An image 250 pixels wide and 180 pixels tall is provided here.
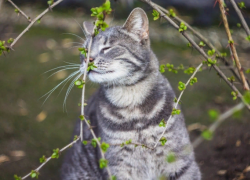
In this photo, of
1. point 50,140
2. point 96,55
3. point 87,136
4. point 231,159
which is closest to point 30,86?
point 50,140

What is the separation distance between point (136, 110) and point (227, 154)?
1548 millimetres

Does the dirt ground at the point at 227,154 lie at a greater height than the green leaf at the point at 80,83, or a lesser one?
lesser

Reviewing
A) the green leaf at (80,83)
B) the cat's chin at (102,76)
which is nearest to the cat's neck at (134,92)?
the cat's chin at (102,76)

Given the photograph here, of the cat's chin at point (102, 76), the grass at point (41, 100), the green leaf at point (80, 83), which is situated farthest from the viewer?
the grass at point (41, 100)

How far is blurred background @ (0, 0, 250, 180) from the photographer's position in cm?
344

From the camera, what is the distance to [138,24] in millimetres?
2443

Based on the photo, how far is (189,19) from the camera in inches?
228

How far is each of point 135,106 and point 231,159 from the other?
5.00 feet

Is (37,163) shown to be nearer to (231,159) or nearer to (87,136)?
(87,136)

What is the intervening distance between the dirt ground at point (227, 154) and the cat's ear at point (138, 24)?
66.1 inches

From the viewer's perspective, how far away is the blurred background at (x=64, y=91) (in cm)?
344

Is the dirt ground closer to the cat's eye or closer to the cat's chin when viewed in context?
the cat's chin

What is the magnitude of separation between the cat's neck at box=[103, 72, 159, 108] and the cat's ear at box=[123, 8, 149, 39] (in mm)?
348

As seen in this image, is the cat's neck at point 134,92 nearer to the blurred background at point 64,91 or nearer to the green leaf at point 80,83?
the blurred background at point 64,91
